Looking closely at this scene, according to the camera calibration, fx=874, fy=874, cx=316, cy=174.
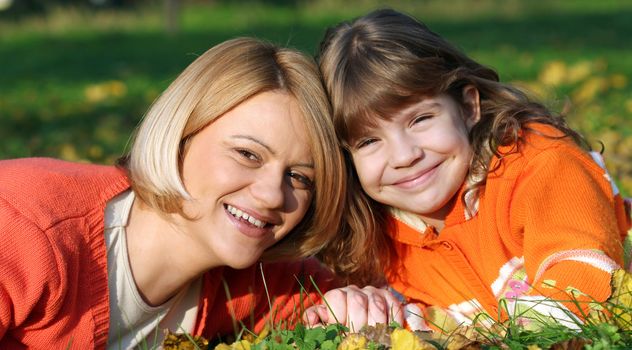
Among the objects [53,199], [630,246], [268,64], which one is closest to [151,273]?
[53,199]

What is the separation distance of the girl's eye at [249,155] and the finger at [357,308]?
643mm

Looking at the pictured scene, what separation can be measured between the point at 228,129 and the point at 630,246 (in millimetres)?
1534

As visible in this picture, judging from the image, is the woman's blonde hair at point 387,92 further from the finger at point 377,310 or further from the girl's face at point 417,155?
the finger at point 377,310

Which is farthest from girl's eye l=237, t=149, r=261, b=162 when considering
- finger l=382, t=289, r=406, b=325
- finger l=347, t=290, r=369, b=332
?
finger l=382, t=289, r=406, b=325

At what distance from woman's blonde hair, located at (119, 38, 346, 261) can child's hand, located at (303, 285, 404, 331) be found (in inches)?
10.7

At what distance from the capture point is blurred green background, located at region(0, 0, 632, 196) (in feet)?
20.8

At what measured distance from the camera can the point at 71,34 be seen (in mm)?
16969

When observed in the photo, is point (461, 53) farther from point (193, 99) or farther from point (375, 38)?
point (193, 99)

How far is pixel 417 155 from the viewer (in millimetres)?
3078

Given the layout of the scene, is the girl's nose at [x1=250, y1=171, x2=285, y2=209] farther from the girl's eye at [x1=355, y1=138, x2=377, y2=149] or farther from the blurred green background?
the blurred green background

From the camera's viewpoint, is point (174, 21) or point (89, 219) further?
point (174, 21)

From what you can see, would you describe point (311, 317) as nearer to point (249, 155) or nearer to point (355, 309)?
point (355, 309)

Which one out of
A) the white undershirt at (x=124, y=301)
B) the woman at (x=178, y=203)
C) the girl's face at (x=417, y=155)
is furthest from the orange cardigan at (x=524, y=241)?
the white undershirt at (x=124, y=301)

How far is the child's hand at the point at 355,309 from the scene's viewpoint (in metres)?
3.09
